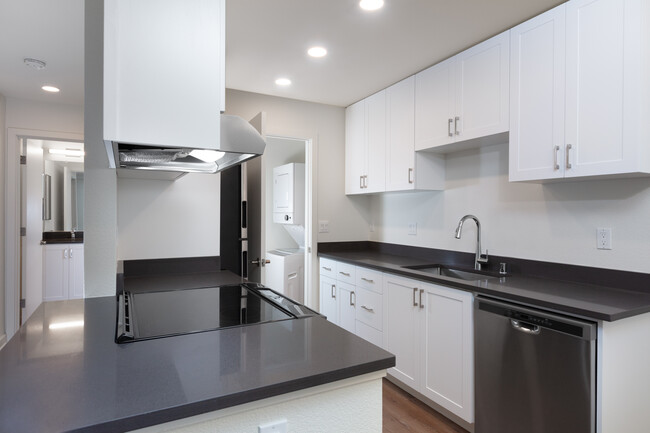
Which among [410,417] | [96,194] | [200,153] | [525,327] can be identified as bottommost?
[410,417]

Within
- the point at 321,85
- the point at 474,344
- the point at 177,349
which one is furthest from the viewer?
the point at 321,85

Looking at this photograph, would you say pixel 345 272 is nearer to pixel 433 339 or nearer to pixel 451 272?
pixel 451 272

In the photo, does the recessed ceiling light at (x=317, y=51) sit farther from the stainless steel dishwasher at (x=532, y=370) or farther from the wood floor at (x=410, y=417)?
the wood floor at (x=410, y=417)

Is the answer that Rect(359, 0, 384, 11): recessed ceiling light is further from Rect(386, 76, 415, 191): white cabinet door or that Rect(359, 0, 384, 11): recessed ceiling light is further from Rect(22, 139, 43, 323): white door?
Rect(22, 139, 43, 323): white door

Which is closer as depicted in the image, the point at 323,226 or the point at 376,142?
the point at 376,142

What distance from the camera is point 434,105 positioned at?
264 cm

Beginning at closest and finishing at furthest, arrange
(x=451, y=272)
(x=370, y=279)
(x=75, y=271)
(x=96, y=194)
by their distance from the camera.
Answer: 1. (x=96, y=194)
2. (x=451, y=272)
3. (x=370, y=279)
4. (x=75, y=271)

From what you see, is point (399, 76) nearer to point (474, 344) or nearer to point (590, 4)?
point (590, 4)

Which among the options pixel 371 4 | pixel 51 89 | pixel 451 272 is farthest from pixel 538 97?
pixel 51 89

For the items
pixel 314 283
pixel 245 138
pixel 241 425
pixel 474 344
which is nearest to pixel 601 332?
pixel 474 344

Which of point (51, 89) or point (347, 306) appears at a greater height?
point (51, 89)

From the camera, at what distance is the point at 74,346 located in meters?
1.07

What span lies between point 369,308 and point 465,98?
1.70 metres

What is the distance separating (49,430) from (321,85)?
2961 millimetres
